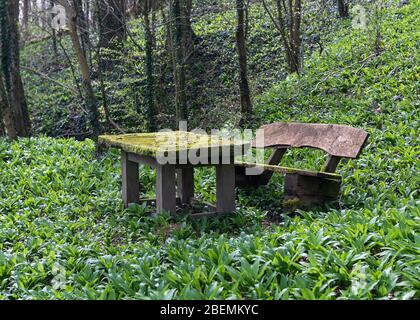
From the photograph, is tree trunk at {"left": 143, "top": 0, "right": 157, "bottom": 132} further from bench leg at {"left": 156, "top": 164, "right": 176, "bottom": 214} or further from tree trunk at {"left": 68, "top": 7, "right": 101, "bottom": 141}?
bench leg at {"left": 156, "top": 164, "right": 176, "bottom": 214}

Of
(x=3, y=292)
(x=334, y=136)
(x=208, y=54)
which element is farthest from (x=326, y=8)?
(x=3, y=292)

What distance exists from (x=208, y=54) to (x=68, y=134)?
4954 millimetres

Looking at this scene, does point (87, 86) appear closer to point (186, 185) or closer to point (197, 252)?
point (186, 185)

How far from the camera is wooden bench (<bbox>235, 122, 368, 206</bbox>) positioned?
617cm

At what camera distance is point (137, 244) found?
5543 millimetres

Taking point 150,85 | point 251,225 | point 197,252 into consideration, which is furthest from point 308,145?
point 150,85

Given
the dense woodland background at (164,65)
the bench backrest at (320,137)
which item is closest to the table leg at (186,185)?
the bench backrest at (320,137)

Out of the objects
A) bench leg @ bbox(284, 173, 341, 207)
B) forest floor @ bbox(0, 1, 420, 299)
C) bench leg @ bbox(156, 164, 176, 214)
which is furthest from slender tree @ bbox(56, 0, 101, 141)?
bench leg @ bbox(284, 173, 341, 207)

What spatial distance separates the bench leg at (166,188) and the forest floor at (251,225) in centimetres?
17

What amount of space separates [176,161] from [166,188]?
1.23ft

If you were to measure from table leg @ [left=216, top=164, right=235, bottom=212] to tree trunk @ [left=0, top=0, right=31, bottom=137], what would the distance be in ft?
25.2

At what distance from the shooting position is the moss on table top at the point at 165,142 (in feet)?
19.2

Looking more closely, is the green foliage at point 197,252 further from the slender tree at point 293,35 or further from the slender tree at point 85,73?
the slender tree at point 293,35
